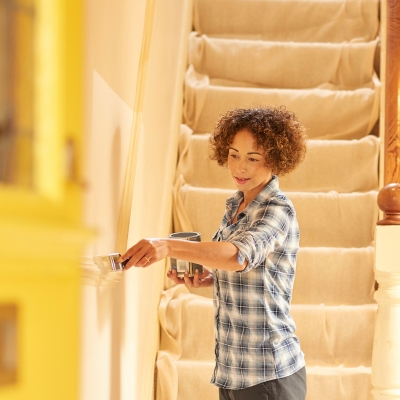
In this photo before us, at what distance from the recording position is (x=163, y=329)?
262 cm

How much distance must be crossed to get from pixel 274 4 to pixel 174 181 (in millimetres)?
1426

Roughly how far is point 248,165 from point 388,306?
63 cm

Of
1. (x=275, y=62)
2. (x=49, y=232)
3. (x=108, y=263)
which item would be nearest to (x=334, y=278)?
(x=275, y=62)

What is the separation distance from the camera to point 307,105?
337 centimetres

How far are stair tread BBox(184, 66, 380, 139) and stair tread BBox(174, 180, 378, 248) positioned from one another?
0.47m

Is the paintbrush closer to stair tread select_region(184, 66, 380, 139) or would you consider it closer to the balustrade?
the balustrade

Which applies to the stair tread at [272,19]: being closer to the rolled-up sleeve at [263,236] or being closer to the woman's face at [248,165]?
the woman's face at [248,165]

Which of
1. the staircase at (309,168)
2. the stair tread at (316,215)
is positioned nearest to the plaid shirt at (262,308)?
the staircase at (309,168)

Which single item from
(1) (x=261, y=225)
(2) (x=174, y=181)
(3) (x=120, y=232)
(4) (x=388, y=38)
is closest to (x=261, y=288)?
(1) (x=261, y=225)

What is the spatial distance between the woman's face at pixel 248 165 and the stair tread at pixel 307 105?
1.57m

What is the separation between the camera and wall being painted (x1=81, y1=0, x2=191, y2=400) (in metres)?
1.38

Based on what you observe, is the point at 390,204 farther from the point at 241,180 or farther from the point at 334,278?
the point at 334,278

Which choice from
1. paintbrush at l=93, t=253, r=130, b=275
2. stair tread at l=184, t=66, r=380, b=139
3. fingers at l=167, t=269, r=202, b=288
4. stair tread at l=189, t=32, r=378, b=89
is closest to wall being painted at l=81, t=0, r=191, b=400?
paintbrush at l=93, t=253, r=130, b=275

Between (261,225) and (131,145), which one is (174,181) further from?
(261,225)
